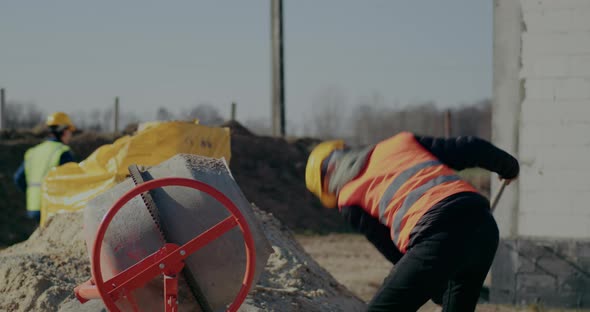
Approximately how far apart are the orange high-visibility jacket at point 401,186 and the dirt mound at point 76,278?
152cm

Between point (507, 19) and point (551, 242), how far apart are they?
2.05 meters

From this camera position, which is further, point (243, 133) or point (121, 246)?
point (243, 133)

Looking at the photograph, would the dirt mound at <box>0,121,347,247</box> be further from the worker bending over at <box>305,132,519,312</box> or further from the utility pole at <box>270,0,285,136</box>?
the worker bending over at <box>305,132,519,312</box>

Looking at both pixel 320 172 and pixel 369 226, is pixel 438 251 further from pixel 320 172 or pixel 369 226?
pixel 320 172

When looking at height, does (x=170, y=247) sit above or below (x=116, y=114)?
above

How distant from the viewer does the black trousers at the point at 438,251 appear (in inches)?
161

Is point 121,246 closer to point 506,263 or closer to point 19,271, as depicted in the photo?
point 19,271

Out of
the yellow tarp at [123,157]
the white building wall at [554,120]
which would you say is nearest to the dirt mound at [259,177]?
the yellow tarp at [123,157]

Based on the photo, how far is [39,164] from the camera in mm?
8703

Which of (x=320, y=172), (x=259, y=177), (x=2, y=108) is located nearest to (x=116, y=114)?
(x=2, y=108)

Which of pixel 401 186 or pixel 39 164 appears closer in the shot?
pixel 401 186

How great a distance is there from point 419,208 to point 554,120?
12.7 feet

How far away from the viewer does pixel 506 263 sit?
7.91 meters

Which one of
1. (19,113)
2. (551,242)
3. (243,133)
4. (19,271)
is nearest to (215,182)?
(19,271)
